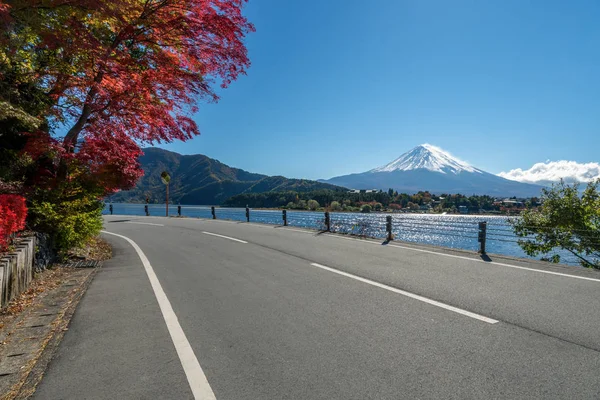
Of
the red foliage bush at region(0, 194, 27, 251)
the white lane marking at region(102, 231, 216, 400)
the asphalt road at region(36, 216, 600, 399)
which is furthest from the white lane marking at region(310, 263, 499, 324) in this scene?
the red foliage bush at region(0, 194, 27, 251)

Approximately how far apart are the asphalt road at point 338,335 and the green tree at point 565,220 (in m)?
11.6

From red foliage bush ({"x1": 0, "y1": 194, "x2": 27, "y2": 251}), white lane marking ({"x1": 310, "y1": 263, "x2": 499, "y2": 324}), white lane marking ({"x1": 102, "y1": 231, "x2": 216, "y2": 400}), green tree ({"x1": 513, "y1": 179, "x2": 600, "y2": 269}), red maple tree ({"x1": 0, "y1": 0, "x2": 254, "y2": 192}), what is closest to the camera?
white lane marking ({"x1": 102, "y1": 231, "x2": 216, "y2": 400})

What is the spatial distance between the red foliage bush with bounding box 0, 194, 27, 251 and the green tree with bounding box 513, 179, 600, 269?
59.5ft

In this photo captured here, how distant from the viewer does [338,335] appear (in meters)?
3.62

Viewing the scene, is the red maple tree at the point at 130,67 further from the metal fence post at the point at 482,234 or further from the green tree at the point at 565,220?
the green tree at the point at 565,220

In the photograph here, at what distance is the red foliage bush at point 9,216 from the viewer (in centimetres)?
496

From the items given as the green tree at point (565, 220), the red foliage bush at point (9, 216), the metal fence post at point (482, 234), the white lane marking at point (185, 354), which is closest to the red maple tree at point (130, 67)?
the red foliage bush at point (9, 216)

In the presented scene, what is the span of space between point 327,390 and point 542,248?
1873cm

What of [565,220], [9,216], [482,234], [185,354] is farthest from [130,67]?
[565,220]

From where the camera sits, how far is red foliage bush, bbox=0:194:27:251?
16.3 feet

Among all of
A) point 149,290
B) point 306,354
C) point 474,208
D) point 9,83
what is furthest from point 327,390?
point 474,208

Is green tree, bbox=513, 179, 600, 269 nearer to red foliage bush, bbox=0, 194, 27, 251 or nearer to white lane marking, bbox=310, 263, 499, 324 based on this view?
white lane marking, bbox=310, 263, 499, 324

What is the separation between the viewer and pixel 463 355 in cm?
309

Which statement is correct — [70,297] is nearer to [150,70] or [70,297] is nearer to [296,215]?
[150,70]
